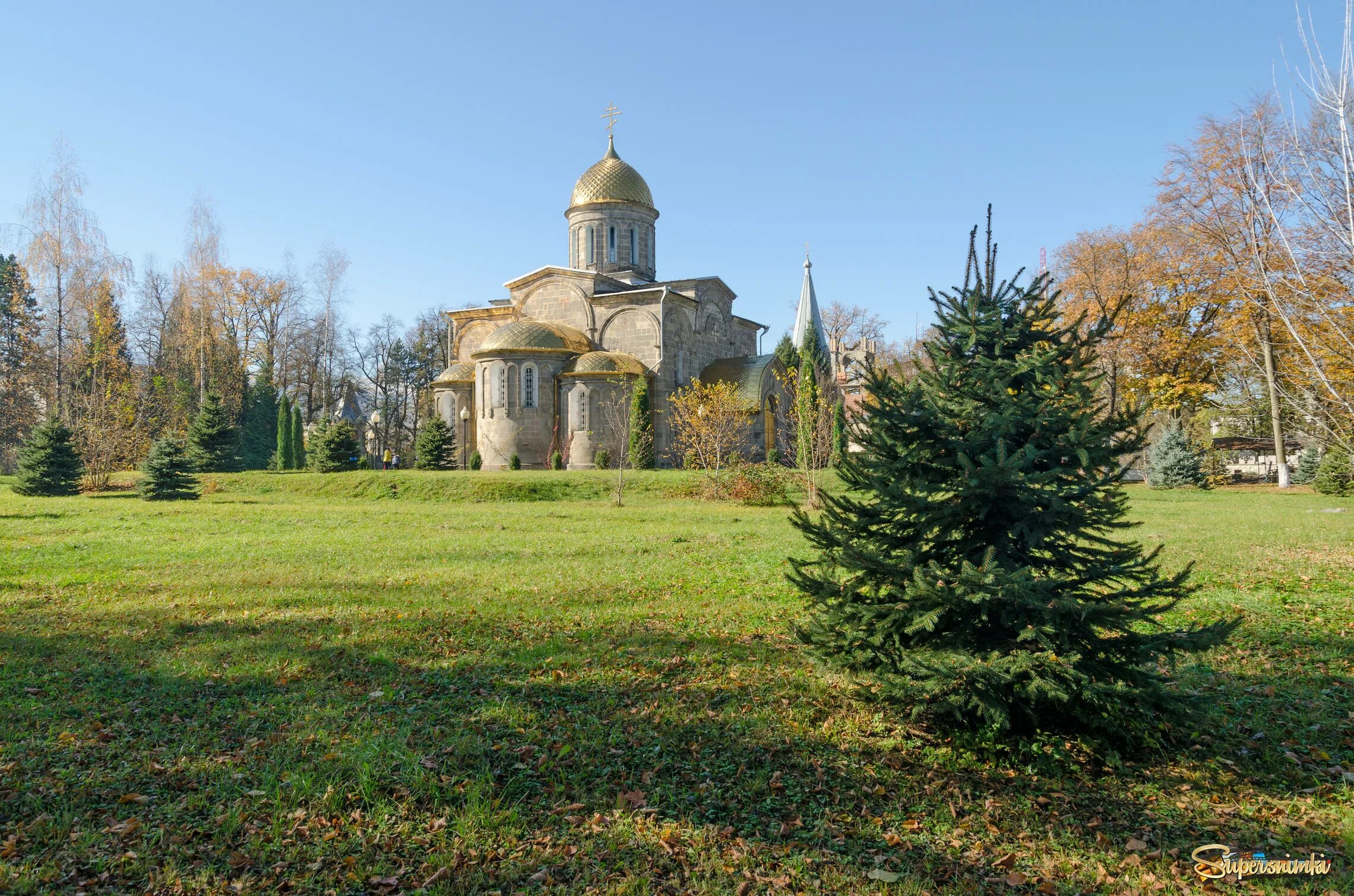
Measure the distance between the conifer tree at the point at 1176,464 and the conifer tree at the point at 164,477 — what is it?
96.9ft

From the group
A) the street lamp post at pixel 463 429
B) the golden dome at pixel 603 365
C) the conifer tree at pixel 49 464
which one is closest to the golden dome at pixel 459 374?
the street lamp post at pixel 463 429

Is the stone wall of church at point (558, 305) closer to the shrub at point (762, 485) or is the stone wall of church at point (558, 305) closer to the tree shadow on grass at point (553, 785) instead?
the shrub at point (762, 485)

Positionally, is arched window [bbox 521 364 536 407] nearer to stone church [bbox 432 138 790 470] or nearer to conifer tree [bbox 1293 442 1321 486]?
stone church [bbox 432 138 790 470]

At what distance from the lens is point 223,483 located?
26.2 metres

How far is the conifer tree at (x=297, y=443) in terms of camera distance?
112ft

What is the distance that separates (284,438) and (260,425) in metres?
6.95

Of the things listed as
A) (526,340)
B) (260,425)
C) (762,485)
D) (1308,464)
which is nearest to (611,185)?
(526,340)

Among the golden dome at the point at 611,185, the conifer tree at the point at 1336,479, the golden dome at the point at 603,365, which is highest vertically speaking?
the golden dome at the point at 611,185

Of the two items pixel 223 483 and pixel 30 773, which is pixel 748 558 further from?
pixel 223 483

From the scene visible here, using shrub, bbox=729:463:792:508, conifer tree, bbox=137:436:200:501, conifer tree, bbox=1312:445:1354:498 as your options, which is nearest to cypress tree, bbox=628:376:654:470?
shrub, bbox=729:463:792:508

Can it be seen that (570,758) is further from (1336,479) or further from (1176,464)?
(1176,464)

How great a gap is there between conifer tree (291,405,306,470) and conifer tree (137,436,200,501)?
12896mm

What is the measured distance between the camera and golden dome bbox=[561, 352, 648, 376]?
29.1 metres

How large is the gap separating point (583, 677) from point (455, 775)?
168 cm
